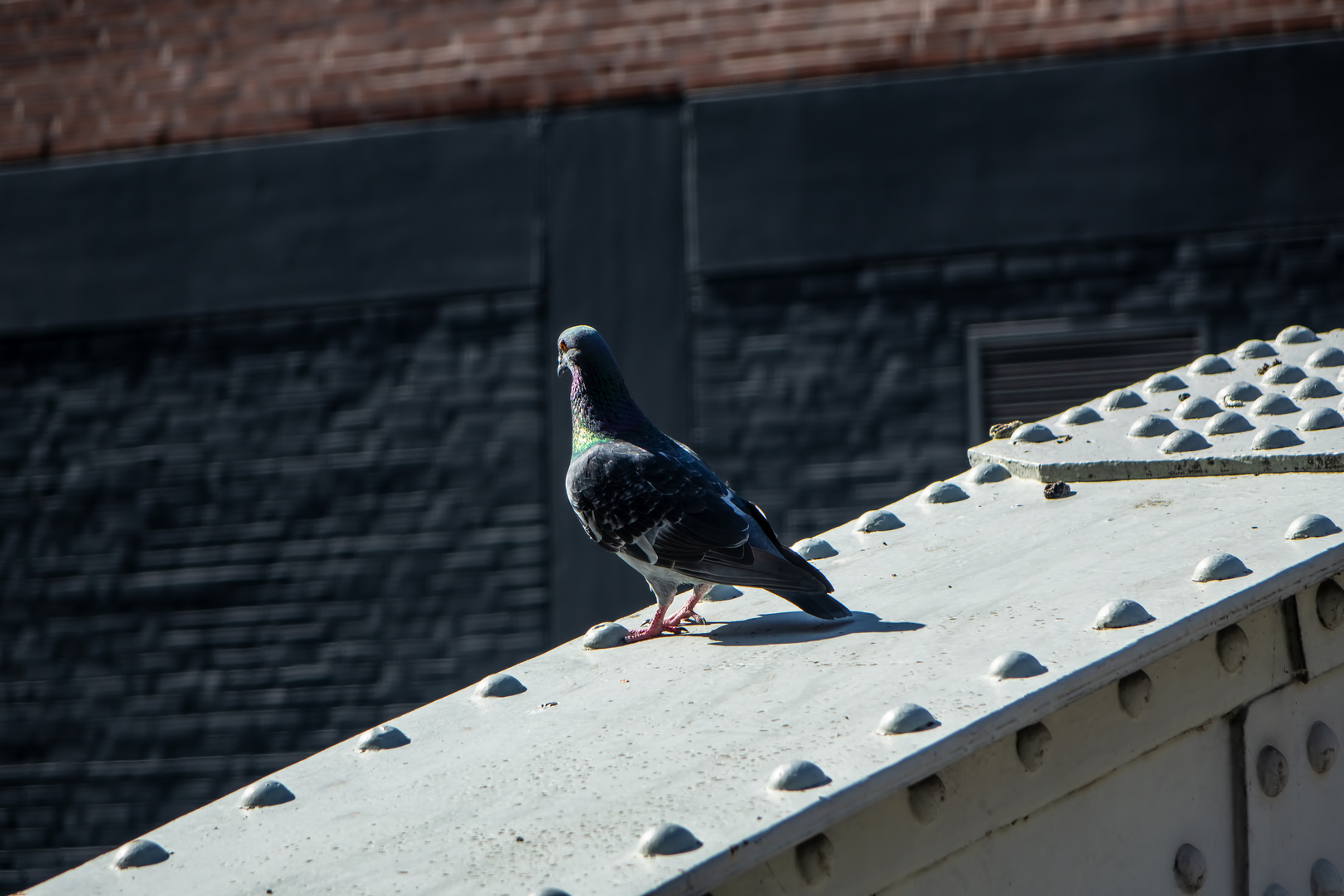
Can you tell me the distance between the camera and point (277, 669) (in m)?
6.84

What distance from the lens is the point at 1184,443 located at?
2607 millimetres

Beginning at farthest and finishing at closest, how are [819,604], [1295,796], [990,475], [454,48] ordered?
[454,48], [990,475], [819,604], [1295,796]

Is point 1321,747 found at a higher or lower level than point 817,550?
lower

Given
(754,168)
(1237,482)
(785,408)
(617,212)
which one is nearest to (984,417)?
(785,408)

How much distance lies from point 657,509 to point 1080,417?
3.74ft

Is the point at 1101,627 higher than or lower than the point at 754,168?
A: lower

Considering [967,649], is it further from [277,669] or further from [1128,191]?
[277,669]

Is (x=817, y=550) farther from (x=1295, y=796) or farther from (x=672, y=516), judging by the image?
(x=1295, y=796)

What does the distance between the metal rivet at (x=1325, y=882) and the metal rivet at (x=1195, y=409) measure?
128 centimetres

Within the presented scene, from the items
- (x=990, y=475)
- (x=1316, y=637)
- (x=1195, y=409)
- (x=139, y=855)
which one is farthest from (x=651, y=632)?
(x=1195, y=409)

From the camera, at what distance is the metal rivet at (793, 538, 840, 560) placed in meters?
2.68

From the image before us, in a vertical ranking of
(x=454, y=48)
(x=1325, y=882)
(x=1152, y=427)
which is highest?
(x=454, y=48)

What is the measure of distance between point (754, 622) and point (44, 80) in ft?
20.8

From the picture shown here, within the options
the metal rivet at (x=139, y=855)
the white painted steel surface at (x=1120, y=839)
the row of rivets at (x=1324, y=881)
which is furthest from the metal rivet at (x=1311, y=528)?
the metal rivet at (x=139, y=855)
